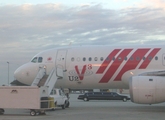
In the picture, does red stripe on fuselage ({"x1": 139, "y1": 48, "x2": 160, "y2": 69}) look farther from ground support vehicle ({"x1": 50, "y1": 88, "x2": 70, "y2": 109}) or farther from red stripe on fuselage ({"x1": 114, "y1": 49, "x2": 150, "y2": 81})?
ground support vehicle ({"x1": 50, "y1": 88, "x2": 70, "y2": 109})

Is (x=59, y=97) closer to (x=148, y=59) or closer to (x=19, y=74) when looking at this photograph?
(x=19, y=74)

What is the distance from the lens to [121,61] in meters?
22.4

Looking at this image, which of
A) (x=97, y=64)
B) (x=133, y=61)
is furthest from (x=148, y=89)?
(x=97, y=64)

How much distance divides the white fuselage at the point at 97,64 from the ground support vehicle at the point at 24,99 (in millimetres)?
5048

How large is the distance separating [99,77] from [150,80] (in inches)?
179

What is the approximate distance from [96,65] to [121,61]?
1839 millimetres

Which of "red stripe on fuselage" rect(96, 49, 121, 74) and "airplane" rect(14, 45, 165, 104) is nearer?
"airplane" rect(14, 45, 165, 104)

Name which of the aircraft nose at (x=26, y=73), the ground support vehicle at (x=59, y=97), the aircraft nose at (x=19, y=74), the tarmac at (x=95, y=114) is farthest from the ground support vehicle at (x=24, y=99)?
the aircraft nose at (x=19, y=74)

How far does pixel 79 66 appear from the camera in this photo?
76.2ft

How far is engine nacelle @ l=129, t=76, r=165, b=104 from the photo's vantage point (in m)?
19.3

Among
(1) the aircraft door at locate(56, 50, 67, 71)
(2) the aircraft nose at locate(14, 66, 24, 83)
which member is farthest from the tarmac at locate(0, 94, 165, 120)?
(1) the aircraft door at locate(56, 50, 67, 71)

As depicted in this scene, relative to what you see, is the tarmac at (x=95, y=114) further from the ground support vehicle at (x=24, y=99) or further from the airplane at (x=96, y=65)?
the airplane at (x=96, y=65)

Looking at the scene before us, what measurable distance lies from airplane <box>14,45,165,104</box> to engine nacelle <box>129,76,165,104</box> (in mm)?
1214

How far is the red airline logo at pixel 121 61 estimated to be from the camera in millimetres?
22203
